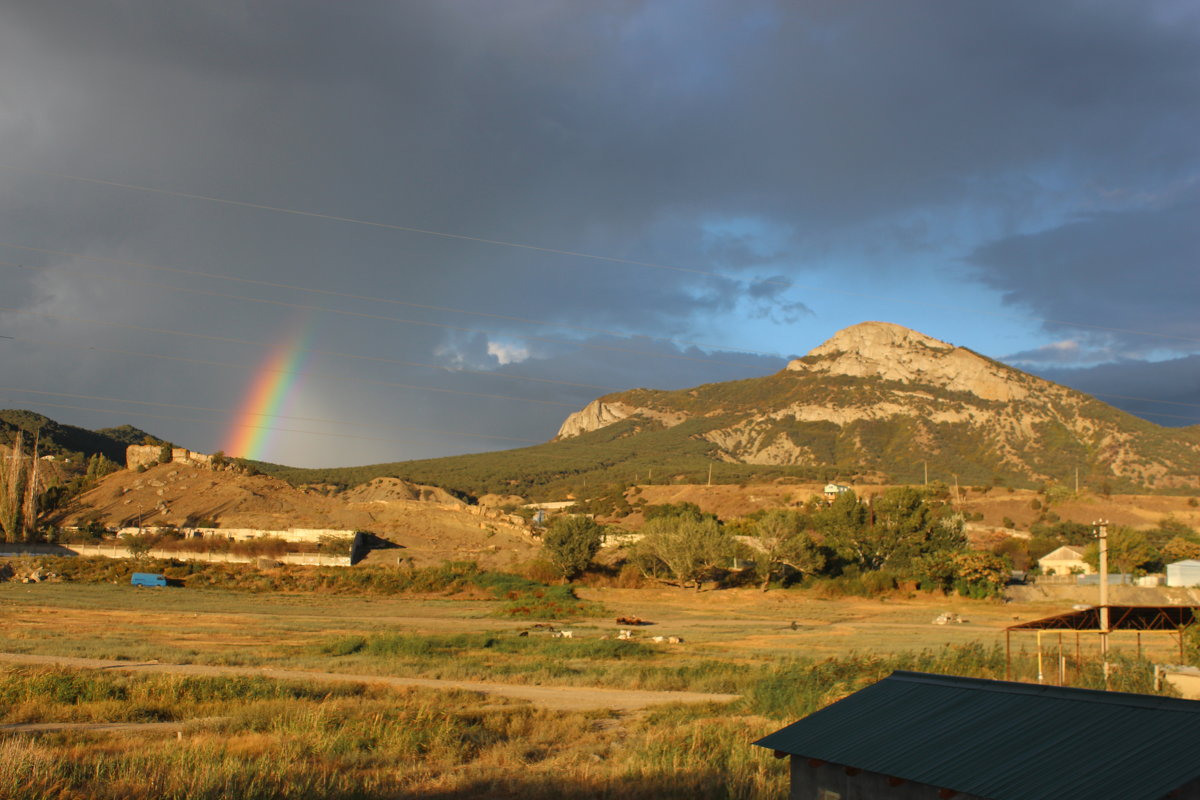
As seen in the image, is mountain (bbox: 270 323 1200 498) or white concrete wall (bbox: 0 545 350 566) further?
mountain (bbox: 270 323 1200 498)

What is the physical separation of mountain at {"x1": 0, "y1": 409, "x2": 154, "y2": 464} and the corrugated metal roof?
136181 mm

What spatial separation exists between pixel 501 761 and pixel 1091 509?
110552 mm

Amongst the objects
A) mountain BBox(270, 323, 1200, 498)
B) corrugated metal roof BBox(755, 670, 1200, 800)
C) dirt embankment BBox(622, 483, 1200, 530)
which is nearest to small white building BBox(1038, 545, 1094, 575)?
dirt embankment BBox(622, 483, 1200, 530)

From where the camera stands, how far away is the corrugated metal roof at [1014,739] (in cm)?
814

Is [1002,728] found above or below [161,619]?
above

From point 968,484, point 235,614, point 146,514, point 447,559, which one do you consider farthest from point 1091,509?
Answer: point 146,514

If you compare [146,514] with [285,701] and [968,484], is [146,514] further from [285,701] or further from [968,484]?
[968,484]

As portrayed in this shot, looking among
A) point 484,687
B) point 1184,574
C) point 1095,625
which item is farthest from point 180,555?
point 1184,574

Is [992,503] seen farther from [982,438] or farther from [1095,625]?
[1095,625]

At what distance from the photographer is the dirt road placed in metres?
24.2

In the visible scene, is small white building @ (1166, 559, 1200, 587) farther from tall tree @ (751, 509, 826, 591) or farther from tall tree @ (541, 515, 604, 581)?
tall tree @ (541, 515, 604, 581)

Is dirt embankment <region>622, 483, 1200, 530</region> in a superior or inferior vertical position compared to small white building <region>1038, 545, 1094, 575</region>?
superior

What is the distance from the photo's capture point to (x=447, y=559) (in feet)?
251

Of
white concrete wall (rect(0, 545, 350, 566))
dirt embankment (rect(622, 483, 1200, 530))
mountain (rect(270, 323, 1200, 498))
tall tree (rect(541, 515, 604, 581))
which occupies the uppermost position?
mountain (rect(270, 323, 1200, 498))
